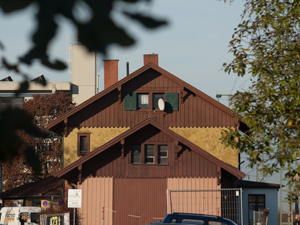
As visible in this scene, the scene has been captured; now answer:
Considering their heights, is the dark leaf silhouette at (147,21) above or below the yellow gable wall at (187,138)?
below

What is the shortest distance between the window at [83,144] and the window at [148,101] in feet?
9.43

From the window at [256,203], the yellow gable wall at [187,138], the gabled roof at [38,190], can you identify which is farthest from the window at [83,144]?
the gabled roof at [38,190]

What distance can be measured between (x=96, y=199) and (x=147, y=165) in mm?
3110

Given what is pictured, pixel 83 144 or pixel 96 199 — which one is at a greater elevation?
pixel 83 144

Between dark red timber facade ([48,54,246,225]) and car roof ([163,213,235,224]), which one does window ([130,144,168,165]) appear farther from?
car roof ([163,213,235,224])

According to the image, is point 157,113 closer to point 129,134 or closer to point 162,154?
point 162,154

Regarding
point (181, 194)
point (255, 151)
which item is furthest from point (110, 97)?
point (255, 151)

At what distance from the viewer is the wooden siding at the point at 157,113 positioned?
3294 centimetres

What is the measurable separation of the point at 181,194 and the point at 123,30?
26055 mm

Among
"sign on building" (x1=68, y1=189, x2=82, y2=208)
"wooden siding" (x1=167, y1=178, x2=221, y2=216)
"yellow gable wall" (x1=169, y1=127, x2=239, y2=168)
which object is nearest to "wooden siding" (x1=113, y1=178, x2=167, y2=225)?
"wooden siding" (x1=167, y1=178, x2=221, y2=216)

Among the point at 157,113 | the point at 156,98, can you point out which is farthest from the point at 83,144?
the point at 156,98

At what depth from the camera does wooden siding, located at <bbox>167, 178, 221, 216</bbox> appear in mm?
27516

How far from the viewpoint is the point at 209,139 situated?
109 feet

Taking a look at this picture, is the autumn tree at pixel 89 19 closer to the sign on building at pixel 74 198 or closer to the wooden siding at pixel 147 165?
the sign on building at pixel 74 198
